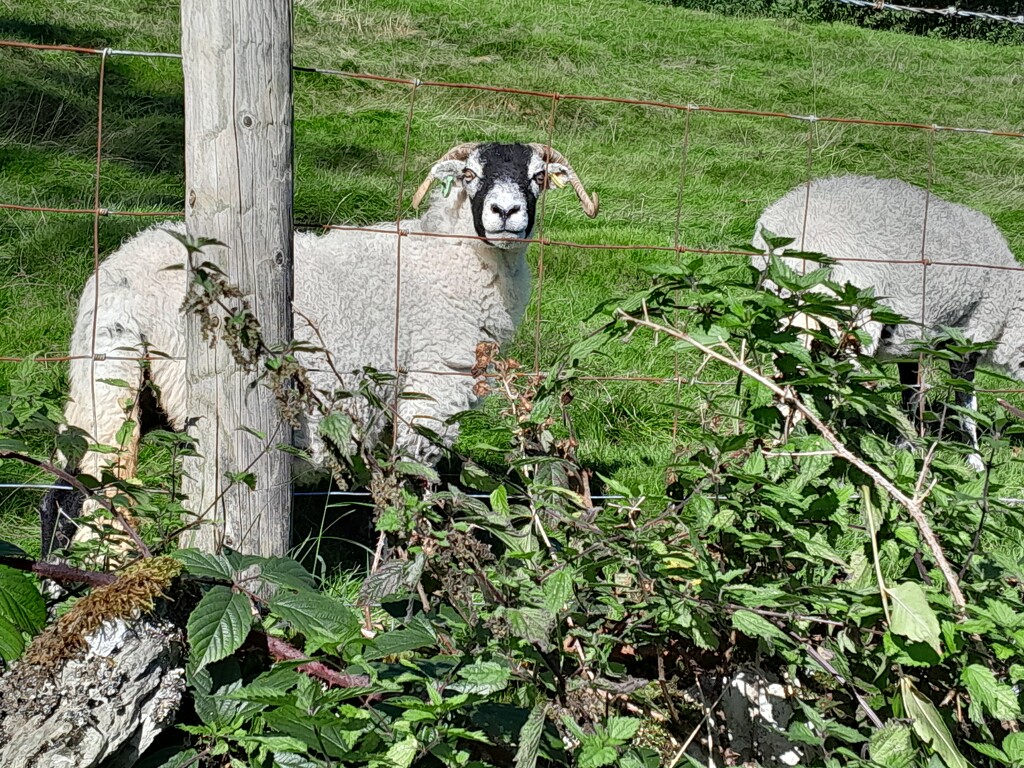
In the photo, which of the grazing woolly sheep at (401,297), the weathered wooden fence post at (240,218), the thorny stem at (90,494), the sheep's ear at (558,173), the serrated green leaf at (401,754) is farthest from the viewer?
the sheep's ear at (558,173)

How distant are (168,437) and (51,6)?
9550 millimetres

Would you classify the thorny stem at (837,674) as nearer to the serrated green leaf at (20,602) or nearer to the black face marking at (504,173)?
the serrated green leaf at (20,602)

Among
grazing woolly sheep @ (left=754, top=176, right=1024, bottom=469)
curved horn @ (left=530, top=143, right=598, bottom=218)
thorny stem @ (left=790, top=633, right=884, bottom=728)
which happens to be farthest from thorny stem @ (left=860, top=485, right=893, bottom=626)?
grazing woolly sheep @ (left=754, top=176, right=1024, bottom=469)

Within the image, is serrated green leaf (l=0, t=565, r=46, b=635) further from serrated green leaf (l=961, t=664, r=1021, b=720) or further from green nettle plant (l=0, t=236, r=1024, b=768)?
serrated green leaf (l=961, t=664, r=1021, b=720)

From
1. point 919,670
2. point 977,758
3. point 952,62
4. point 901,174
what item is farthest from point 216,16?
point 952,62

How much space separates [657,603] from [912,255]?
3.89 meters

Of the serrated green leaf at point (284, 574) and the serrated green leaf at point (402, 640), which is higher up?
the serrated green leaf at point (284, 574)

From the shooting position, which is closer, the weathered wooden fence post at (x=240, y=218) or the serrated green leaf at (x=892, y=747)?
the serrated green leaf at (x=892, y=747)

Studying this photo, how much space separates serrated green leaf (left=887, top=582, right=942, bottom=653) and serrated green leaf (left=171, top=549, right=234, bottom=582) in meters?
1.08

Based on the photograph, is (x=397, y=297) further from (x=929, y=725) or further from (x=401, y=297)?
(x=929, y=725)

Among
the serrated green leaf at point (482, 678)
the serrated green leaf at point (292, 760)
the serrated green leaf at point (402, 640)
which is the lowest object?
the serrated green leaf at point (292, 760)

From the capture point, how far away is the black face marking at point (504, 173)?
3.97 m

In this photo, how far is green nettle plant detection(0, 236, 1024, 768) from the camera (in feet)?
5.34

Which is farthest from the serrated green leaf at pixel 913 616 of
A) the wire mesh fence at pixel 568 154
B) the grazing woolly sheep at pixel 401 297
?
the wire mesh fence at pixel 568 154
